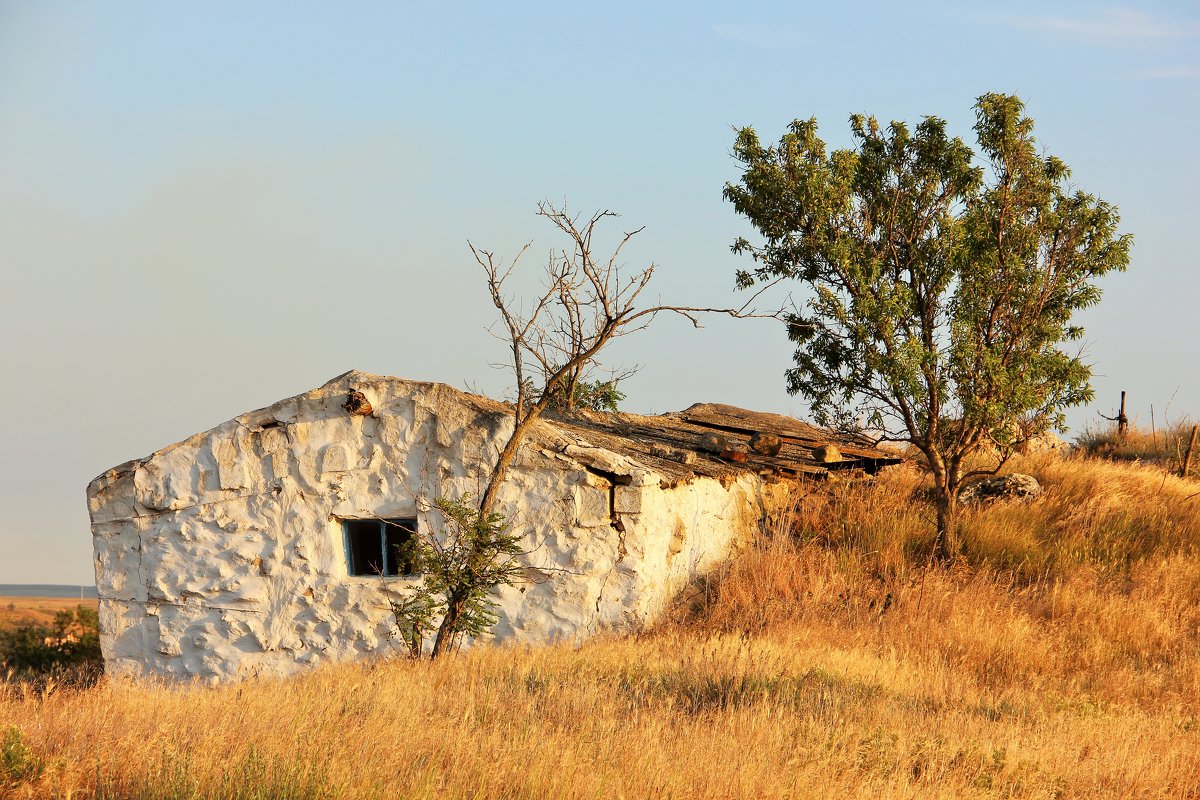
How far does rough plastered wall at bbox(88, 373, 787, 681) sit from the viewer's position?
475 inches

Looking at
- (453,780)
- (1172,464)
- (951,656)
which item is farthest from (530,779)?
(1172,464)

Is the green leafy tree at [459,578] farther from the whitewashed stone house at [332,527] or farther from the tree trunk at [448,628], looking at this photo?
the whitewashed stone house at [332,527]

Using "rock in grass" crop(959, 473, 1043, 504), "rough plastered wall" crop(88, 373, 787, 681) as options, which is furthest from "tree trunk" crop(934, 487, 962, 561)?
"rough plastered wall" crop(88, 373, 787, 681)

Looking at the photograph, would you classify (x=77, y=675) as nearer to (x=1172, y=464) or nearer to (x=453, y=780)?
(x=453, y=780)

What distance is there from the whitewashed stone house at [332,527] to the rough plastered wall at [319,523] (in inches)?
0.6

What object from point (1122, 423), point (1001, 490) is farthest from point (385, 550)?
point (1122, 423)

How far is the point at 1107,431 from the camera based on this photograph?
85.7 feet

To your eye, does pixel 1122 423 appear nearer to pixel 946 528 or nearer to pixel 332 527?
pixel 946 528

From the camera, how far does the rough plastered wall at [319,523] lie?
1207 centimetres

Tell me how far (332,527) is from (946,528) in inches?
312

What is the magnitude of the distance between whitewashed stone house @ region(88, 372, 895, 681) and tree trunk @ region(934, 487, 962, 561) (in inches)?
159

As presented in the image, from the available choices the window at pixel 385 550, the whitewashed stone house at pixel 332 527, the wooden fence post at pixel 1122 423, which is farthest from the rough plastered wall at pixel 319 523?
the wooden fence post at pixel 1122 423

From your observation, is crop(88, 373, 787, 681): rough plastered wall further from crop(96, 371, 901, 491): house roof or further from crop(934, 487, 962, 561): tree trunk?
crop(934, 487, 962, 561): tree trunk

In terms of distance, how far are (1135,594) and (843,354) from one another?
4.57 metres
